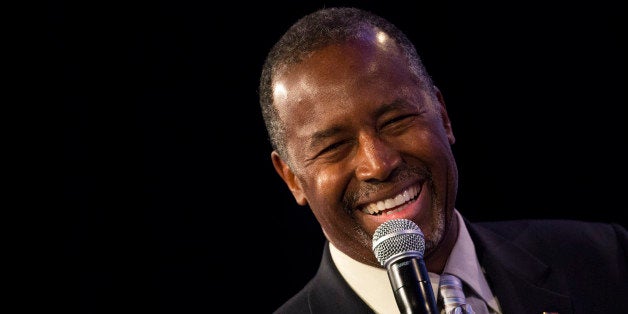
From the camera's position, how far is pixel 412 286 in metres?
1.45

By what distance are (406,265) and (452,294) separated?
31.7 inches

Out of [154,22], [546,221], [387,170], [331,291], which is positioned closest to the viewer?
[387,170]

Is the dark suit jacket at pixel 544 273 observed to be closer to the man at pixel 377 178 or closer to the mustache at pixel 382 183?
the man at pixel 377 178

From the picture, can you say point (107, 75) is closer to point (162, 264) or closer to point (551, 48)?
point (162, 264)

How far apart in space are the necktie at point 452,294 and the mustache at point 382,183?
0.43 meters

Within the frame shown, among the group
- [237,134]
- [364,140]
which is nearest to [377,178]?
[364,140]

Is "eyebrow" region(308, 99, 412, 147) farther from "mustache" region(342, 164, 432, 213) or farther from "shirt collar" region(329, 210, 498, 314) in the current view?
"shirt collar" region(329, 210, 498, 314)

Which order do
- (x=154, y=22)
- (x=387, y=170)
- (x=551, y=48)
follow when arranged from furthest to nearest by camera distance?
(x=551, y=48)
(x=154, y=22)
(x=387, y=170)

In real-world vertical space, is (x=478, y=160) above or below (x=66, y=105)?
below

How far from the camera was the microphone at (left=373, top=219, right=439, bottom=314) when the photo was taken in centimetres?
143

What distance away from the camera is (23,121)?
3.04 meters

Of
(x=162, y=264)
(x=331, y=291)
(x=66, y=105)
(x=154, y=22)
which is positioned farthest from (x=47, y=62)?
(x=331, y=291)

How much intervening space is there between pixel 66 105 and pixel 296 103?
1.60 m

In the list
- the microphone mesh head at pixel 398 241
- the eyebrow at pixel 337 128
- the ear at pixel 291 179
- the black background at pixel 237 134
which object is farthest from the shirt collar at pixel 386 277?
the black background at pixel 237 134
